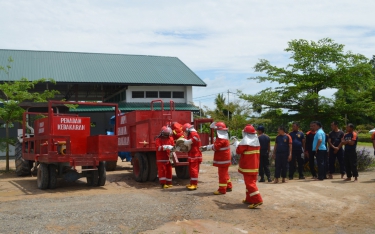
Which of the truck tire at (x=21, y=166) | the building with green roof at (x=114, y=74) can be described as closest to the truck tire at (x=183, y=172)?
the truck tire at (x=21, y=166)

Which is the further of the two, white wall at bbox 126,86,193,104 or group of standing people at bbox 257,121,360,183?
white wall at bbox 126,86,193,104

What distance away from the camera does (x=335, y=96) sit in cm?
1688

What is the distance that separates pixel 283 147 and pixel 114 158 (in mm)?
4792

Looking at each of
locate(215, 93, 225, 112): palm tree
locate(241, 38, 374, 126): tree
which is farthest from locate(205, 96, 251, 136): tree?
locate(241, 38, 374, 126): tree

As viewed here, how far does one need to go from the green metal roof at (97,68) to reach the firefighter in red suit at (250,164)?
21319 millimetres

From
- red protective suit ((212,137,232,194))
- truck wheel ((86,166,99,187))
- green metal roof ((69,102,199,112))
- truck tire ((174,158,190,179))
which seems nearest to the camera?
red protective suit ((212,137,232,194))

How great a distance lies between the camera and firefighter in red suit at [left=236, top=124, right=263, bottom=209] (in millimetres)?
9461

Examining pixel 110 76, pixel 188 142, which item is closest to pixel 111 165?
pixel 188 142

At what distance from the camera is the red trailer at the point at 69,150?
39.5ft

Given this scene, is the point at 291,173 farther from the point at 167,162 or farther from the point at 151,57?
the point at 151,57

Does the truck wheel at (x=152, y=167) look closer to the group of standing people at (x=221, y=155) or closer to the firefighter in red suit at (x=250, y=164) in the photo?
the group of standing people at (x=221, y=155)

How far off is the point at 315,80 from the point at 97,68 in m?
19.7

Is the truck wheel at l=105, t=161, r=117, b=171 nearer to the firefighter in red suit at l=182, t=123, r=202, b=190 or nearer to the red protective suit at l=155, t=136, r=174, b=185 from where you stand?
the red protective suit at l=155, t=136, r=174, b=185

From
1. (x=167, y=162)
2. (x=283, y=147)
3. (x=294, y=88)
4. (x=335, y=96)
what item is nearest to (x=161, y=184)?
(x=167, y=162)
